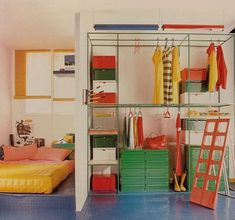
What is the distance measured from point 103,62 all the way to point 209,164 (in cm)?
248

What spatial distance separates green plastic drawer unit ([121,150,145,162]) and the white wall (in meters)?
3.01

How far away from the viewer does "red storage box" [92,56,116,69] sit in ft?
17.6

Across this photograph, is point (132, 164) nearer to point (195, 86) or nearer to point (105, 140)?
point (105, 140)

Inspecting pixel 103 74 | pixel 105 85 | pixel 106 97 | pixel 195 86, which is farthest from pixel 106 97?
pixel 195 86

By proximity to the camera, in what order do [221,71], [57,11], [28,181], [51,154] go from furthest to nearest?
[51,154] → [221,71] → [57,11] → [28,181]

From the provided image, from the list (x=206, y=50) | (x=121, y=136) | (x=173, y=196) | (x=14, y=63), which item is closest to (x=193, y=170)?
(x=173, y=196)

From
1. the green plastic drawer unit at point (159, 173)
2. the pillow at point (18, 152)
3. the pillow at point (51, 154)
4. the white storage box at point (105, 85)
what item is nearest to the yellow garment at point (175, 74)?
the white storage box at point (105, 85)

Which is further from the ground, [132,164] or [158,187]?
[132,164]

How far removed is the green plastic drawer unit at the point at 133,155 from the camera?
5.19 meters

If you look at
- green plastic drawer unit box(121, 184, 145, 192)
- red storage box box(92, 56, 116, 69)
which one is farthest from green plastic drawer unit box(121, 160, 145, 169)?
red storage box box(92, 56, 116, 69)

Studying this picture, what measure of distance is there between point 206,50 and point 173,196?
289 centimetres

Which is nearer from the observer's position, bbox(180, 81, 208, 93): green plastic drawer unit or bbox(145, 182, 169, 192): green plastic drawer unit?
bbox(145, 182, 169, 192): green plastic drawer unit

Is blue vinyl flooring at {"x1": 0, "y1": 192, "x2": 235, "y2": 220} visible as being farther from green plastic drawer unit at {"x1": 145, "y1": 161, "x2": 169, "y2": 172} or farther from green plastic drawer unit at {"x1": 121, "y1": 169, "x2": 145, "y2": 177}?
green plastic drawer unit at {"x1": 145, "y1": 161, "x2": 169, "y2": 172}

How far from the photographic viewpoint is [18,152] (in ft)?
20.8
